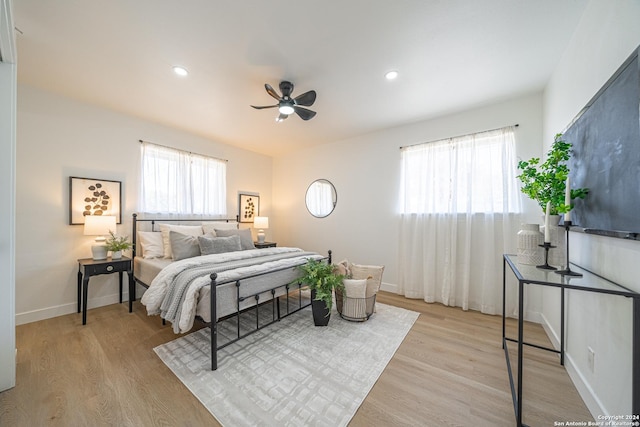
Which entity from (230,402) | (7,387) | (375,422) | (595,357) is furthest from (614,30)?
(7,387)

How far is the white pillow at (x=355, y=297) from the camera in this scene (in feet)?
9.01

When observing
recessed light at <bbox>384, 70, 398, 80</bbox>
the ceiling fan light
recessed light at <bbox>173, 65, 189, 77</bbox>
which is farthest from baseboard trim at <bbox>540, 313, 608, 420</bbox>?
recessed light at <bbox>173, 65, 189, 77</bbox>

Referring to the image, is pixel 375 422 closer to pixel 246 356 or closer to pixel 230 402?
pixel 230 402

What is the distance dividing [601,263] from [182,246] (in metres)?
4.03

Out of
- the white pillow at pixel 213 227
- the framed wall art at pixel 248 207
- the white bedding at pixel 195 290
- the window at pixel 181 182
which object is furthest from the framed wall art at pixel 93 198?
the framed wall art at pixel 248 207

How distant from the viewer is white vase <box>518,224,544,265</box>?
1.70 m

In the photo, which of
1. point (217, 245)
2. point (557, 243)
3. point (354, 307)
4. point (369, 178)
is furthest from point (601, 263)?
point (217, 245)

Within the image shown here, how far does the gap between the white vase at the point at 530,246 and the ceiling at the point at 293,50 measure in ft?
5.43

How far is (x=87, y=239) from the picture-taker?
10.4ft

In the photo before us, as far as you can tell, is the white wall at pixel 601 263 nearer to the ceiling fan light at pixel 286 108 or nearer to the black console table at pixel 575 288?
the black console table at pixel 575 288

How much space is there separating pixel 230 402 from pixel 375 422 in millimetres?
984

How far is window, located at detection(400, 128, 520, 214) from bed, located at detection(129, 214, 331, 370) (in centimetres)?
185

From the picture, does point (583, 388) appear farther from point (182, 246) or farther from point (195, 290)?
point (182, 246)

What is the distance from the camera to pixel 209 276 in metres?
2.11
